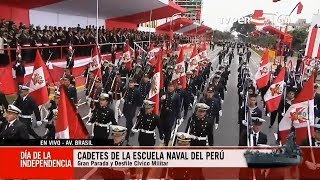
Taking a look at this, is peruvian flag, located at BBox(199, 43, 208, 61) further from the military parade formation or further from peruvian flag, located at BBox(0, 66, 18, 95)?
peruvian flag, located at BBox(0, 66, 18, 95)

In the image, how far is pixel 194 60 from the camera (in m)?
7.39

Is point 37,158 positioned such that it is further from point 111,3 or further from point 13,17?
point 111,3

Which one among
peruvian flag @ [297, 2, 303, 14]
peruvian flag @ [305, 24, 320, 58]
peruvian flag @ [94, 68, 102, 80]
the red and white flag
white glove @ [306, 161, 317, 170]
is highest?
peruvian flag @ [297, 2, 303, 14]

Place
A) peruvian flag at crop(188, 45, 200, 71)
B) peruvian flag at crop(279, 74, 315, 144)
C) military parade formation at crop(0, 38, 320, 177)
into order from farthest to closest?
peruvian flag at crop(188, 45, 200, 71)
military parade formation at crop(0, 38, 320, 177)
peruvian flag at crop(279, 74, 315, 144)

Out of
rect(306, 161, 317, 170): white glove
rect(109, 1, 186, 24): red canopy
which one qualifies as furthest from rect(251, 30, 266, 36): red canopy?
rect(109, 1, 186, 24): red canopy

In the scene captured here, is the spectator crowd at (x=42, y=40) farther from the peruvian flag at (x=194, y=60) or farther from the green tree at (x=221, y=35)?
the green tree at (x=221, y=35)

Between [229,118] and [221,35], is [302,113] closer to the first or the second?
[221,35]

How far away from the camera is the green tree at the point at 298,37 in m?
4.66

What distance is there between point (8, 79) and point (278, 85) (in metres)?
4.63

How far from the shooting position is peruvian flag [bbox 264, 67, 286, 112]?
5.96 meters

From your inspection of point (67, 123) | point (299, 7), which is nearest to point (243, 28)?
point (299, 7)

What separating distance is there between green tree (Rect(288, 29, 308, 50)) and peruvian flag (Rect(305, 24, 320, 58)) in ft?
0.20

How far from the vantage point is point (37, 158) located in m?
4.41

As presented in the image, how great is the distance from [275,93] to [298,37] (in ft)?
4.75
